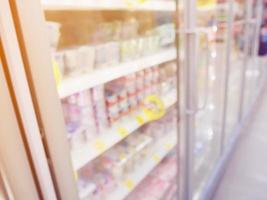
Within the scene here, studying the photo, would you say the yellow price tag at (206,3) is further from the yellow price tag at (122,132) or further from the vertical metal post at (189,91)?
the yellow price tag at (122,132)

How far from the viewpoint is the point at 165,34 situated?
1.40 metres

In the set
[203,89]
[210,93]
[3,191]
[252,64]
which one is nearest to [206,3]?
[203,89]

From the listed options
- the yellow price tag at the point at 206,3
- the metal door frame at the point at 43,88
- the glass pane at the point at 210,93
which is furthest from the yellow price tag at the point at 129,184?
the yellow price tag at the point at 206,3

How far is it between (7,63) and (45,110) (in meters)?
0.11

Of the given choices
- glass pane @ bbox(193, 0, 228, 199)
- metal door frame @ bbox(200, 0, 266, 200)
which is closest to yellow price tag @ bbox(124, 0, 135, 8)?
glass pane @ bbox(193, 0, 228, 199)

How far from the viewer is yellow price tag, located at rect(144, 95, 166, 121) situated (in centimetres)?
125

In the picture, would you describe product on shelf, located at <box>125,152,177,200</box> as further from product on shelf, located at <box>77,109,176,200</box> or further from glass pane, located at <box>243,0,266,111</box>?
glass pane, located at <box>243,0,266,111</box>

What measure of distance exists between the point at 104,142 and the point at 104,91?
275mm

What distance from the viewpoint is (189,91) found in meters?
1.09

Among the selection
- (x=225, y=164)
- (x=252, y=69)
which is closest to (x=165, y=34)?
(x=225, y=164)

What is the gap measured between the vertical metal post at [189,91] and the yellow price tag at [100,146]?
43cm

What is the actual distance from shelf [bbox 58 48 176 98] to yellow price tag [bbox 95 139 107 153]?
25 cm

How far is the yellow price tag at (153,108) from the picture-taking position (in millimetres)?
1247

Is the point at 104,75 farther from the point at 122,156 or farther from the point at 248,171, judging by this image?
the point at 248,171
